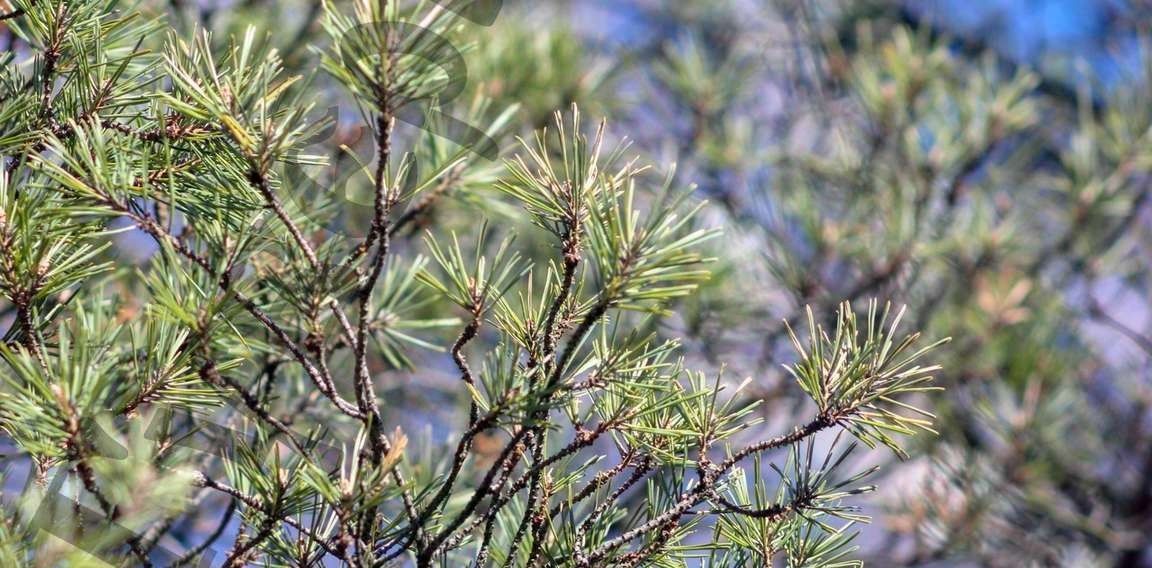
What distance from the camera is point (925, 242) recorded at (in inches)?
39.5

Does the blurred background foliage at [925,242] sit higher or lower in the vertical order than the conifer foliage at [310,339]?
higher

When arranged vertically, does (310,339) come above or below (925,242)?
below

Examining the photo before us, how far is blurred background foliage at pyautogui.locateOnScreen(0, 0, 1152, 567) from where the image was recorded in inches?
38.1

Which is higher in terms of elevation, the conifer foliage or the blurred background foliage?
the blurred background foliage

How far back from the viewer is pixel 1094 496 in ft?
3.92

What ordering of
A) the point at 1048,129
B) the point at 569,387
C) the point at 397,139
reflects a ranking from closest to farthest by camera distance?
the point at 569,387 → the point at 397,139 → the point at 1048,129

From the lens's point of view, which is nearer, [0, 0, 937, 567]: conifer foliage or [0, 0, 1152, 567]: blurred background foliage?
[0, 0, 937, 567]: conifer foliage

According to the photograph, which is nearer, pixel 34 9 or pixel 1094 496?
pixel 34 9

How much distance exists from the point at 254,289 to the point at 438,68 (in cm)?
18

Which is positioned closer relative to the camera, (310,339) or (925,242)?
(310,339)

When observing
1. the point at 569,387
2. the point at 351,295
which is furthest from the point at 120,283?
the point at 569,387

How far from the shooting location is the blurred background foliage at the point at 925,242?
3.17ft

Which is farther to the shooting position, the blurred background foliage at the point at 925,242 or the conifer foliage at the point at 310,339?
the blurred background foliage at the point at 925,242

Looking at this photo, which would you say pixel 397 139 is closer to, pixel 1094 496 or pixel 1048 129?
pixel 1094 496
